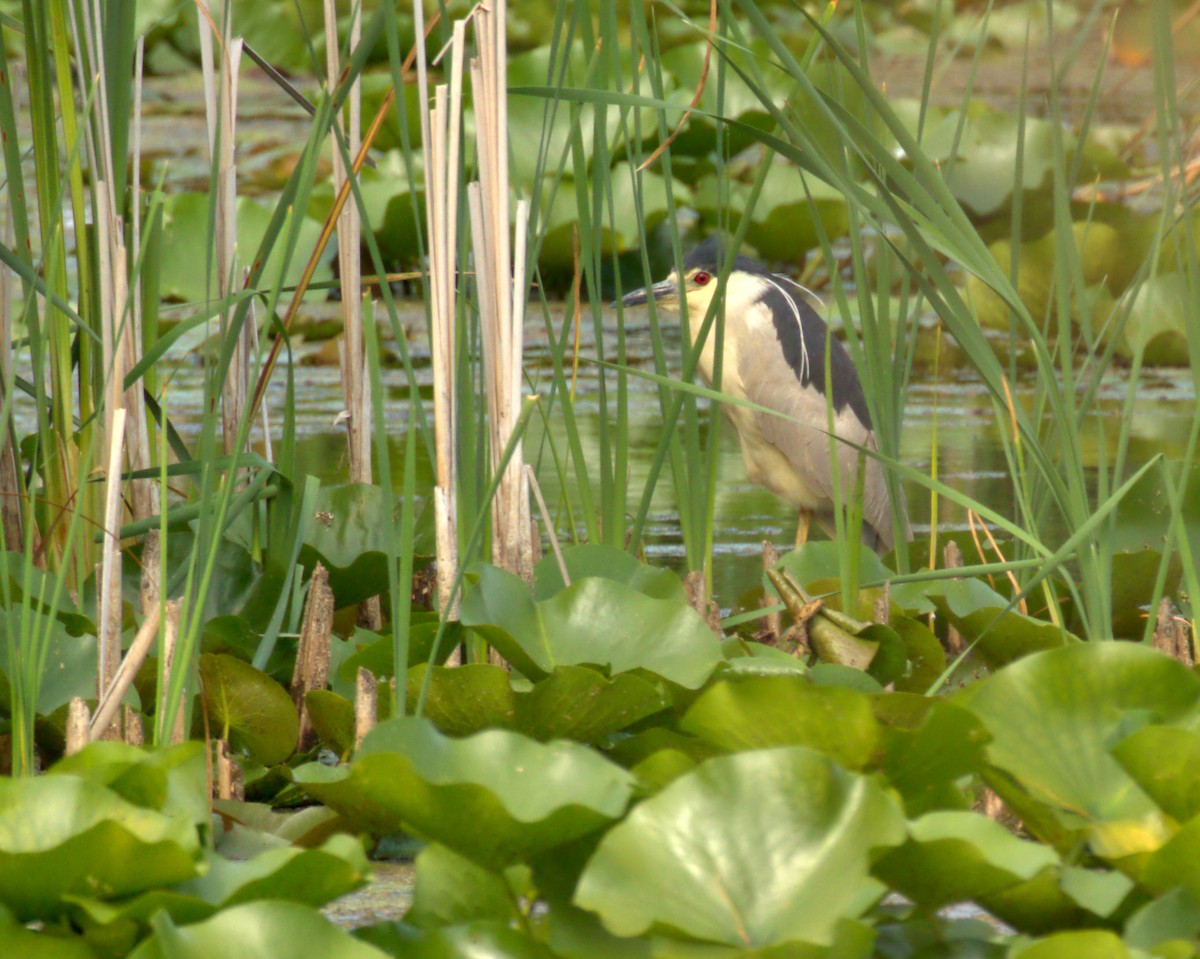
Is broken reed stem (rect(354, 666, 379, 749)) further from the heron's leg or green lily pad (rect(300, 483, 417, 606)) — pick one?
the heron's leg

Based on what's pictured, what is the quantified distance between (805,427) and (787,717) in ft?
8.04

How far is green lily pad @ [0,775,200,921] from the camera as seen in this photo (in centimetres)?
97

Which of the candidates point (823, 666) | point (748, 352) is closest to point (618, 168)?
point (748, 352)

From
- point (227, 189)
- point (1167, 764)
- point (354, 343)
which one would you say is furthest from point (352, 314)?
point (1167, 764)

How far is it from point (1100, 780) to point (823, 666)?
1.17 ft

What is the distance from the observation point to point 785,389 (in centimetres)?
354

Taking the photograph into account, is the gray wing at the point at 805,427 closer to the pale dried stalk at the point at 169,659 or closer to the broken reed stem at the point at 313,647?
the broken reed stem at the point at 313,647

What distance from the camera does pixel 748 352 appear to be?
11.7 feet

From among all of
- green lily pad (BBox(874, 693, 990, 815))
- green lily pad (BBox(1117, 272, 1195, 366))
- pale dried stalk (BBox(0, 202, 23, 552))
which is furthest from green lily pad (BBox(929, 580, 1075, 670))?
green lily pad (BBox(1117, 272, 1195, 366))

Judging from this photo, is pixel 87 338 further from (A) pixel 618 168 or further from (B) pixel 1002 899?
(A) pixel 618 168

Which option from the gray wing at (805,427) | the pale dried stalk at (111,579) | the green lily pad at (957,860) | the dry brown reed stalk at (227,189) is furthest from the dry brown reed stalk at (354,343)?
the gray wing at (805,427)

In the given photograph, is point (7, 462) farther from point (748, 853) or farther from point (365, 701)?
point (748, 853)

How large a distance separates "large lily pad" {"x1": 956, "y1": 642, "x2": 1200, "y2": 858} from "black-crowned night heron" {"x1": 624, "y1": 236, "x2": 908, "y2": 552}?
218 cm

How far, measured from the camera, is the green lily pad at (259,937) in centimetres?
91
